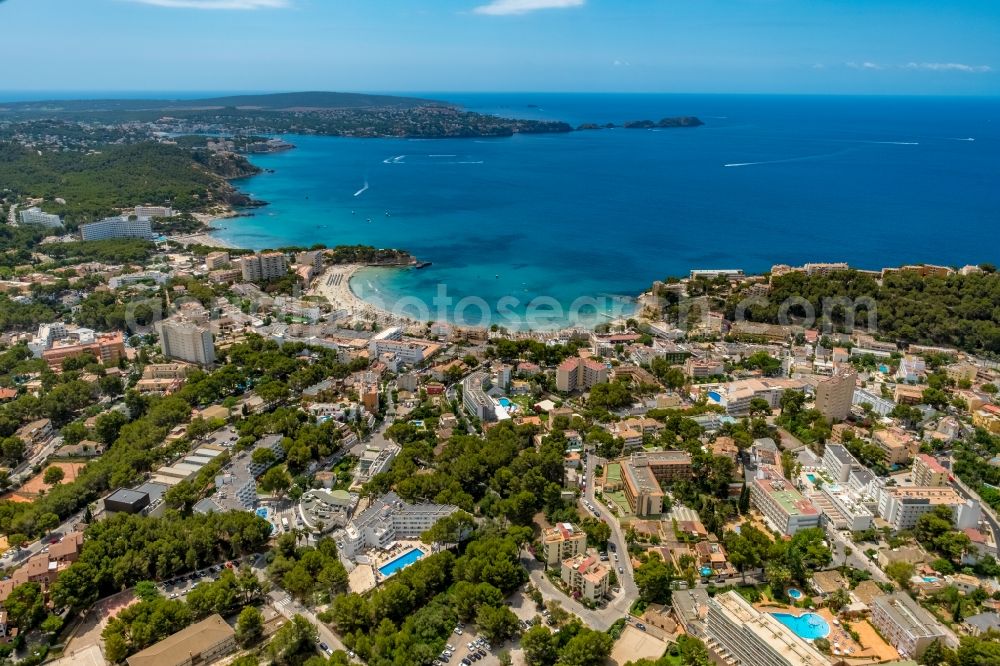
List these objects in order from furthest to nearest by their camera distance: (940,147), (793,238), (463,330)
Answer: (940,147)
(793,238)
(463,330)

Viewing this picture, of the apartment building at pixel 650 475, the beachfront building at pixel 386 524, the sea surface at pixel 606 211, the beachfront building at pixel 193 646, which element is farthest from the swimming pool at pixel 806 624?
the sea surface at pixel 606 211

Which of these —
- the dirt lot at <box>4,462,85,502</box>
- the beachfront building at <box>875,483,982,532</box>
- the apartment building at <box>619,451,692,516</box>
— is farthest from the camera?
the dirt lot at <box>4,462,85,502</box>

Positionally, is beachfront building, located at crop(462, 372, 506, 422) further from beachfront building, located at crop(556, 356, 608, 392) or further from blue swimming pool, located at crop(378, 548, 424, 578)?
blue swimming pool, located at crop(378, 548, 424, 578)

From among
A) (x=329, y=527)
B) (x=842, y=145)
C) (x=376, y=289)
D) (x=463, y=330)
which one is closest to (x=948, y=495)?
(x=329, y=527)

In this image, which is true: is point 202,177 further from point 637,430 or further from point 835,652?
point 835,652

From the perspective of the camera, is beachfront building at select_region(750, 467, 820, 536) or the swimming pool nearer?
the swimming pool

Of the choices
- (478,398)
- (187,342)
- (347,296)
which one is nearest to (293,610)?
(478,398)

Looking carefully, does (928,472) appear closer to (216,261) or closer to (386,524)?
(386,524)

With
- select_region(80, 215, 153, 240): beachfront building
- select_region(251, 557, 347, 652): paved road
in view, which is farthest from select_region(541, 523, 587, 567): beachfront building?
select_region(80, 215, 153, 240): beachfront building
